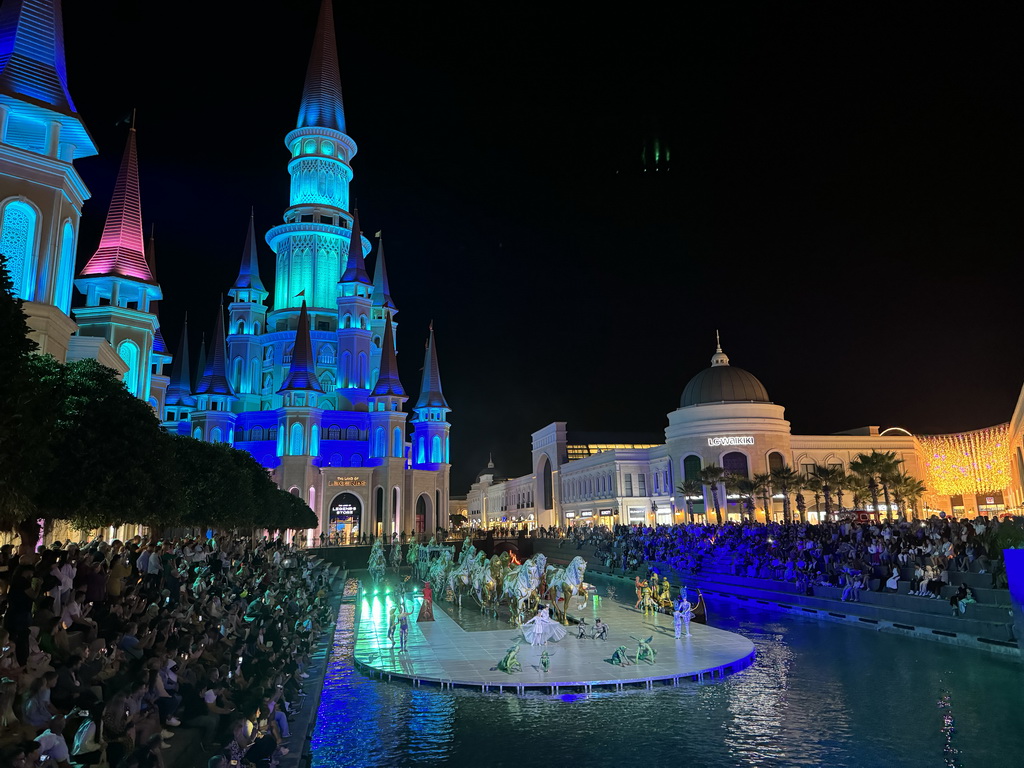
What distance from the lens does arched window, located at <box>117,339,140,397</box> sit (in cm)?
3469

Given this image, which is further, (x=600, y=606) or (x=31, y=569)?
(x=600, y=606)

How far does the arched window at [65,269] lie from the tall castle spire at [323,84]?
187 ft

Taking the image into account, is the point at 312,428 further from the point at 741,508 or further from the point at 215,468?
the point at 741,508

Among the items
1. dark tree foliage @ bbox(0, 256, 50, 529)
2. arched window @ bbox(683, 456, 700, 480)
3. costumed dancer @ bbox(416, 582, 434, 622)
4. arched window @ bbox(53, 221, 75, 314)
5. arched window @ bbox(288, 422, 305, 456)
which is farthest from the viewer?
arched window @ bbox(683, 456, 700, 480)

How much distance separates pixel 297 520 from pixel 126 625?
4416cm

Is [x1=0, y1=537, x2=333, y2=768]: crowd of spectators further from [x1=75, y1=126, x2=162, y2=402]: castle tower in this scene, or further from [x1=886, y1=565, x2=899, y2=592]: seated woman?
[x1=75, y1=126, x2=162, y2=402]: castle tower

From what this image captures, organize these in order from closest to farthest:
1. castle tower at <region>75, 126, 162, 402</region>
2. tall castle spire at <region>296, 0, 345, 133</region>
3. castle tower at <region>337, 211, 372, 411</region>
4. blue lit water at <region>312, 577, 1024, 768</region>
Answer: blue lit water at <region>312, 577, 1024, 768</region>, castle tower at <region>75, 126, 162, 402</region>, castle tower at <region>337, 211, 372, 411</region>, tall castle spire at <region>296, 0, 345, 133</region>

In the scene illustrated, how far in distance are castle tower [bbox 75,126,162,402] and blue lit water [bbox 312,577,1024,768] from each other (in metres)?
24.5

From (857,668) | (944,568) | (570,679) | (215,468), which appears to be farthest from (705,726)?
(215,468)

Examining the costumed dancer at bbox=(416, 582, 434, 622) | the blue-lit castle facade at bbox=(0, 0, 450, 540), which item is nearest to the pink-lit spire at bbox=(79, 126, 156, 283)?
the blue-lit castle facade at bbox=(0, 0, 450, 540)

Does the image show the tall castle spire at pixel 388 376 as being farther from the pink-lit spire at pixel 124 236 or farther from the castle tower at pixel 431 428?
the pink-lit spire at pixel 124 236

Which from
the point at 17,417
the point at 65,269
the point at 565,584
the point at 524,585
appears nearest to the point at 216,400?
the point at 65,269

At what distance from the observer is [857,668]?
1686 cm

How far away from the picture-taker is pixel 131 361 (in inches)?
1390
